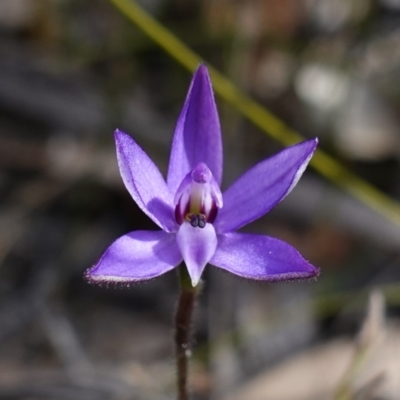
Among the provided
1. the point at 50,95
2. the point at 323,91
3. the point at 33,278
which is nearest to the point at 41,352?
the point at 33,278

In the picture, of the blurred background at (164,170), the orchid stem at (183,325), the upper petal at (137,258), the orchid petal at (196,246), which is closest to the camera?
the upper petal at (137,258)

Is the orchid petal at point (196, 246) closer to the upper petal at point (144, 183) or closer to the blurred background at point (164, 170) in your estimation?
the upper petal at point (144, 183)

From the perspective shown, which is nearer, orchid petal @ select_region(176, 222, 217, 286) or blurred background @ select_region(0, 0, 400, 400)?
orchid petal @ select_region(176, 222, 217, 286)

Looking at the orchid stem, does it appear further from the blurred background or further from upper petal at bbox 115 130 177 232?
the blurred background

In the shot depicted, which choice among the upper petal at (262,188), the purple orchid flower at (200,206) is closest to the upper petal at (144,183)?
the purple orchid flower at (200,206)

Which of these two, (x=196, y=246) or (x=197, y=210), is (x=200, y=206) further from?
(x=196, y=246)

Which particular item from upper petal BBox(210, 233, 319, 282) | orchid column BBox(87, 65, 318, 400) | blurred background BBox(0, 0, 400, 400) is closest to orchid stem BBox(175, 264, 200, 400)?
orchid column BBox(87, 65, 318, 400)

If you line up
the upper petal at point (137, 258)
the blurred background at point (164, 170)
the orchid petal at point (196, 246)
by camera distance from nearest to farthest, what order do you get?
1. the upper petal at point (137, 258)
2. the orchid petal at point (196, 246)
3. the blurred background at point (164, 170)

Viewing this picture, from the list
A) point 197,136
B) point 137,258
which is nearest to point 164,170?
point 197,136
